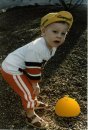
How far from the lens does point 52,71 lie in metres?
4.88

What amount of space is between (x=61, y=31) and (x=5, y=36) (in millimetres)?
2508

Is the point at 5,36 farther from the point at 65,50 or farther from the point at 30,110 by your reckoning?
the point at 30,110

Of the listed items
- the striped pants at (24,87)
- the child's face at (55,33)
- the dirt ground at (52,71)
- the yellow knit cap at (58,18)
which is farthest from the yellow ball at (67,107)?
the yellow knit cap at (58,18)

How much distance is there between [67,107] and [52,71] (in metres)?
0.91

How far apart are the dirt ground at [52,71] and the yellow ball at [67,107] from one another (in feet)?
0.16

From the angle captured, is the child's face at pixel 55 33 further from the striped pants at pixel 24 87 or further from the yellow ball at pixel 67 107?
the yellow ball at pixel 67 107

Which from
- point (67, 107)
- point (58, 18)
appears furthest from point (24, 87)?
point (58, 18)

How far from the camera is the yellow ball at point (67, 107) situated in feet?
13.2

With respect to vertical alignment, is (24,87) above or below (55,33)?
below

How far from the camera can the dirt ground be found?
4.02 metres

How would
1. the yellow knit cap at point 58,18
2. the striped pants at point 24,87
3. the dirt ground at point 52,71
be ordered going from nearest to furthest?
the yellow knit cap at point 58,18, the striped pants at point 24,87, the dirt ground at point 52,71

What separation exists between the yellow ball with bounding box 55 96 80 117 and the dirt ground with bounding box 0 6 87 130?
1.9 inches

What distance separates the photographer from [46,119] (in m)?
4.06

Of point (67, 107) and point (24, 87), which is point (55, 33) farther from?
point (67, 107)
